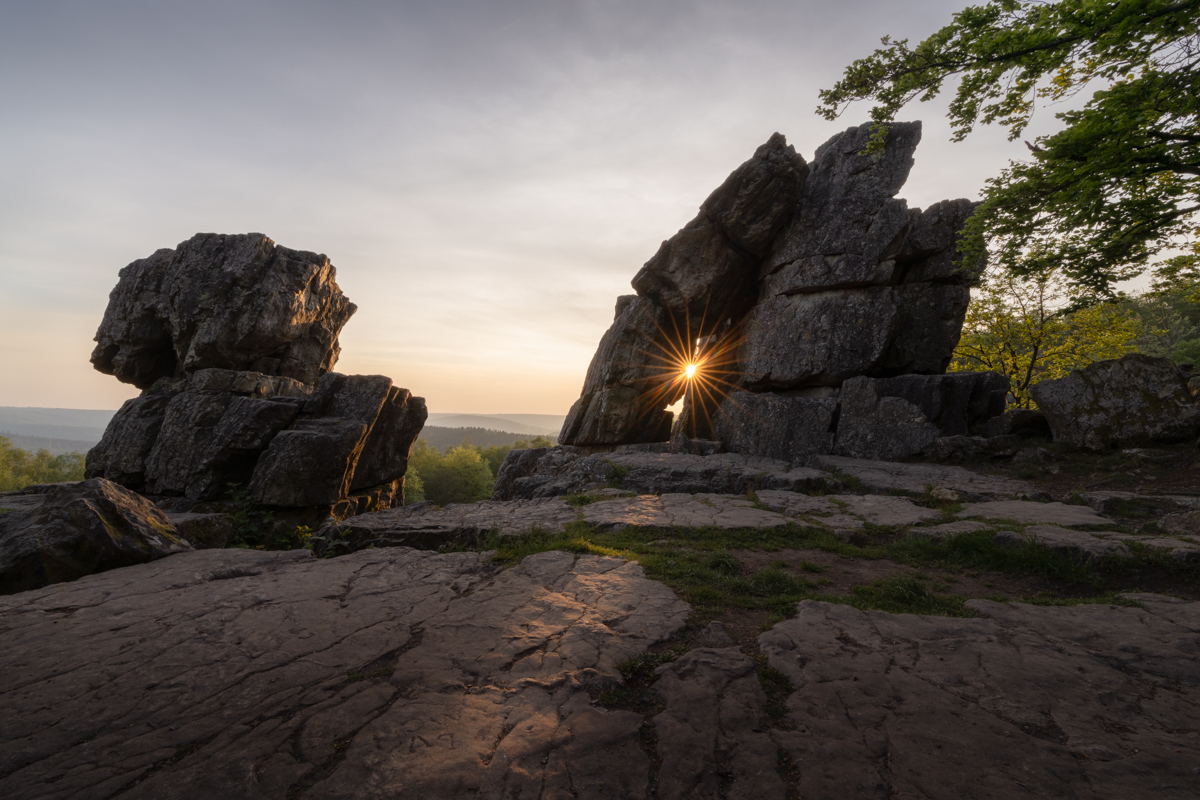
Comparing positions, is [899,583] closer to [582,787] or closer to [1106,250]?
[582,787]

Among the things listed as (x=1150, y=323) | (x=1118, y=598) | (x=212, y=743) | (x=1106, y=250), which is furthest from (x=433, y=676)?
(x=1150, y=323)

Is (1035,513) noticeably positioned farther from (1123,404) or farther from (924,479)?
(1123,404)

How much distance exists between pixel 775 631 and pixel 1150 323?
71.8 metres

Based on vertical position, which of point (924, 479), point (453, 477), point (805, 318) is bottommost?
point (453, 477)

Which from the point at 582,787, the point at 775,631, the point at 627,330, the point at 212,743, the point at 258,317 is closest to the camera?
the point at 582,787

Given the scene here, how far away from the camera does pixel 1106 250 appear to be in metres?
15.6

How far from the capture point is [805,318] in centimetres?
2175

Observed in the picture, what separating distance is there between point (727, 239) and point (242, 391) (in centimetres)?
2537

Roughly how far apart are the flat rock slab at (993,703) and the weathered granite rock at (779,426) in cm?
1392

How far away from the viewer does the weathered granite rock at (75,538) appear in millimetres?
7047

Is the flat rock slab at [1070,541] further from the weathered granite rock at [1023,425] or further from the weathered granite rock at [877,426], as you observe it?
the weathered granite rock at [1023,425]

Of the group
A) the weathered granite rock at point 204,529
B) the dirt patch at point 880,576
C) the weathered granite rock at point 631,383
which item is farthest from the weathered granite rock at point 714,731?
the weathered granite rock at point 631,383

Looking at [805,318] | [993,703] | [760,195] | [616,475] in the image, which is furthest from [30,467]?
[993,703]

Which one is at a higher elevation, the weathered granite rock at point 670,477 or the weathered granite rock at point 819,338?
the weathered granite rock at point 819,338
